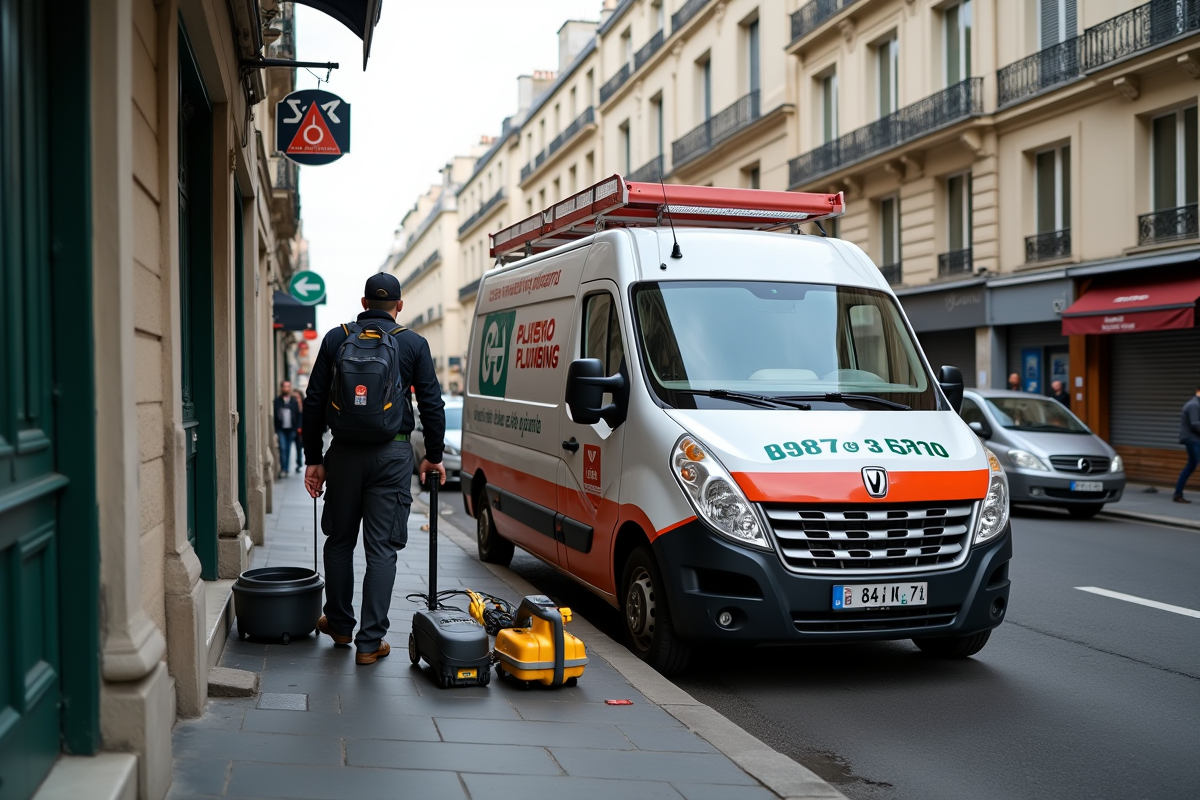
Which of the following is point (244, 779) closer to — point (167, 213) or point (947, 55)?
point (167, 213)

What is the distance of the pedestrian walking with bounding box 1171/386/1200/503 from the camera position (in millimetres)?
16594

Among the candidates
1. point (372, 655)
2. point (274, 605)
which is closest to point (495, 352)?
point (274, 605)

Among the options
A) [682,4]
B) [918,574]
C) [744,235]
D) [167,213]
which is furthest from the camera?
[682,4]

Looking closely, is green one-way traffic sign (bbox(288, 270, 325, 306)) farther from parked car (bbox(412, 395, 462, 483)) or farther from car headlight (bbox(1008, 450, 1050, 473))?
car headlight (bbox(1008, 450, 1050, 473))

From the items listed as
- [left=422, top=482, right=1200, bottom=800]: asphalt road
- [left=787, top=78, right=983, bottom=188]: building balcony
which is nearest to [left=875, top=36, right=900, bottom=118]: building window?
[left=787, top=78, right=983, bottom=188]: building balcony

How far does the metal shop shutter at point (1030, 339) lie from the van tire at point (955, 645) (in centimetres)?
1598

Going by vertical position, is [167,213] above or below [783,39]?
below

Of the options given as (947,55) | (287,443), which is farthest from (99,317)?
(947,55)

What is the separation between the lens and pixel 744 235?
7344mm

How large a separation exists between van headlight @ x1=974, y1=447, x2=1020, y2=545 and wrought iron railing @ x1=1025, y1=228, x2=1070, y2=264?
16.1 m

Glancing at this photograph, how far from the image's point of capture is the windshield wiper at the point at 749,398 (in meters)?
6.34

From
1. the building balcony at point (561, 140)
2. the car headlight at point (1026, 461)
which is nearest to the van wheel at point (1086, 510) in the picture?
the car headlight at point (1026, 461)

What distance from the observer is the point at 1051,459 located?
576 inches

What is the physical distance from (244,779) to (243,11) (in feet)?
17.8
